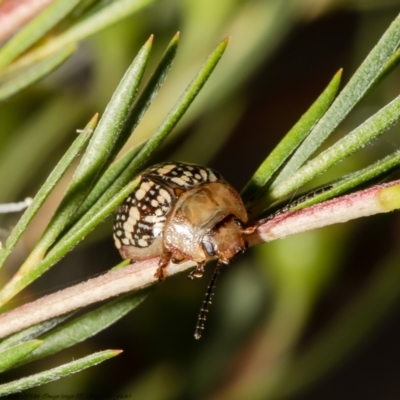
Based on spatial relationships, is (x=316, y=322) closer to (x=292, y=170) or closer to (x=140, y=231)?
(x=140, y=231)

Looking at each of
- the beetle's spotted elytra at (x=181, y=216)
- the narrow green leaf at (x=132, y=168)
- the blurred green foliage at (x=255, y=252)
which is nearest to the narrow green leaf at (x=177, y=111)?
the narrow green leaf at (x=132, y=168)

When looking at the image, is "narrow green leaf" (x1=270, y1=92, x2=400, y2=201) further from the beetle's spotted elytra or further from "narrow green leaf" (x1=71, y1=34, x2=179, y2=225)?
the beetle's spotted elytra

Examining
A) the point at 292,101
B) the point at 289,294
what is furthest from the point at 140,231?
the point at 292,101

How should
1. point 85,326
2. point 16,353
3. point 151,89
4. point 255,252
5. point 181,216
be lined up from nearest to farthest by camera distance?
point 16,353 → point 151,89 → point 85,326 → point 181,216 → point 255,252

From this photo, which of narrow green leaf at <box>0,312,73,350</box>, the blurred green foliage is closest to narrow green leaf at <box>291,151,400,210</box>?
narrow green leaf at <box>0,312,73,350</box>

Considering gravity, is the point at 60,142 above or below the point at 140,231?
above

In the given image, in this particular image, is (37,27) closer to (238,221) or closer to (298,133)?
(298,133)

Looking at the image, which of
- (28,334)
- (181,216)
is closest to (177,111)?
(28,334)
